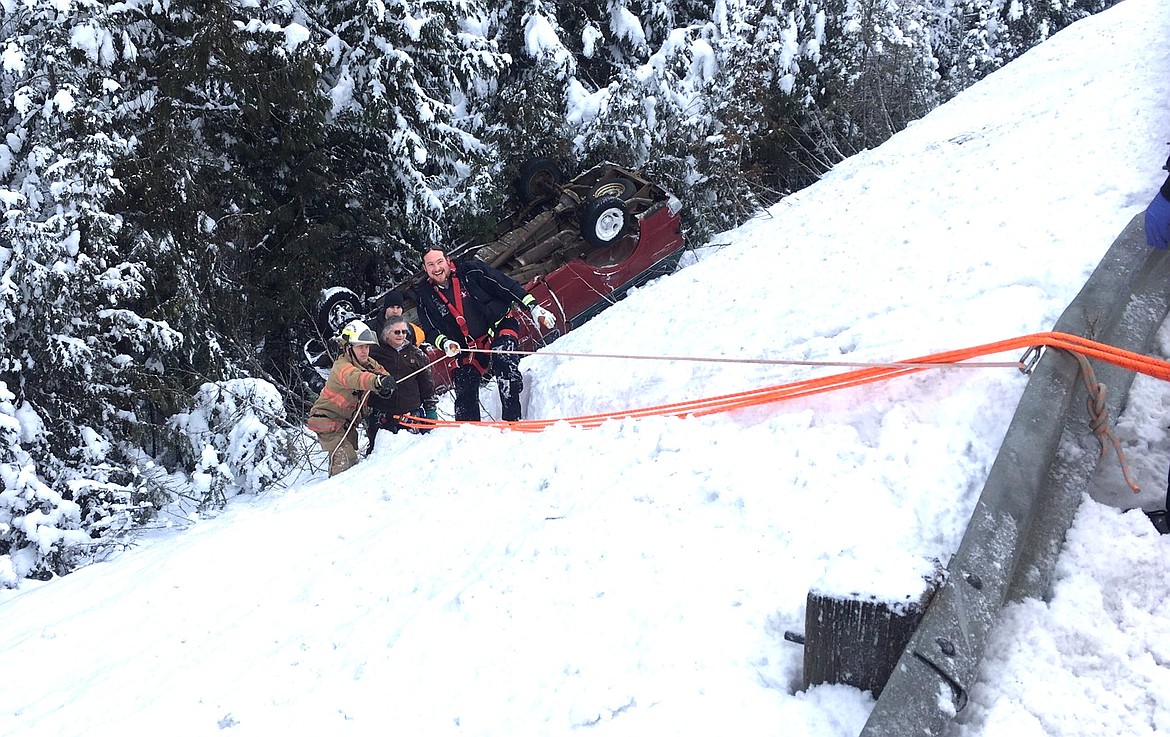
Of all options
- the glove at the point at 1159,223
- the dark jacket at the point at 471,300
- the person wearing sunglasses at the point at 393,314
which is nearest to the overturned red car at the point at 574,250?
the person wearing sunglasses at the point at 393,314

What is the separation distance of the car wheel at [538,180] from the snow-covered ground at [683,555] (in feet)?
19.5

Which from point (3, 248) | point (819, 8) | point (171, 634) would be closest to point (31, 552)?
point (3, 248)

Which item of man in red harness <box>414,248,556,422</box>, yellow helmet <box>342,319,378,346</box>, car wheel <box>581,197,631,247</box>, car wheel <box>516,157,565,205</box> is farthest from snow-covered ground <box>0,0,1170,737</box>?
car wheel <box>516,157,565,205</box>

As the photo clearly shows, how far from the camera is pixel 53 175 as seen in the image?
8.25 metres

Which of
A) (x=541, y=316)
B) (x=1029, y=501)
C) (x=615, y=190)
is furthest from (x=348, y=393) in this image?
(x=615, y=190)

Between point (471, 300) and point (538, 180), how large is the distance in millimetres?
5371

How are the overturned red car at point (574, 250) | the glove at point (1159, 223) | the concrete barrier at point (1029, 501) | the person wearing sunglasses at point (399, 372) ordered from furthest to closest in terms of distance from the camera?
the overturned red car at point (574, 250)
the person wearing sunglasses at point (399, 372)
the glove at point (1159, 223)
the concrete barrier at point (1029, 501)

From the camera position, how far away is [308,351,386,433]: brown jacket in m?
6.96

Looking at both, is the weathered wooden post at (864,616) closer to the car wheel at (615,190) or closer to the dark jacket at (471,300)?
the dark jacket at (471,300)

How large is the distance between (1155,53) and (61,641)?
1284cm

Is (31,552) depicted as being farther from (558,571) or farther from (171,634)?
(558,571)

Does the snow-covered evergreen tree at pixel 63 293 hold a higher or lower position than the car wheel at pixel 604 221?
higher

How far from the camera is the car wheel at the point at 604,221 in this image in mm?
10898

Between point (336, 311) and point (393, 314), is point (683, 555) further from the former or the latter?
point (336, 311)
